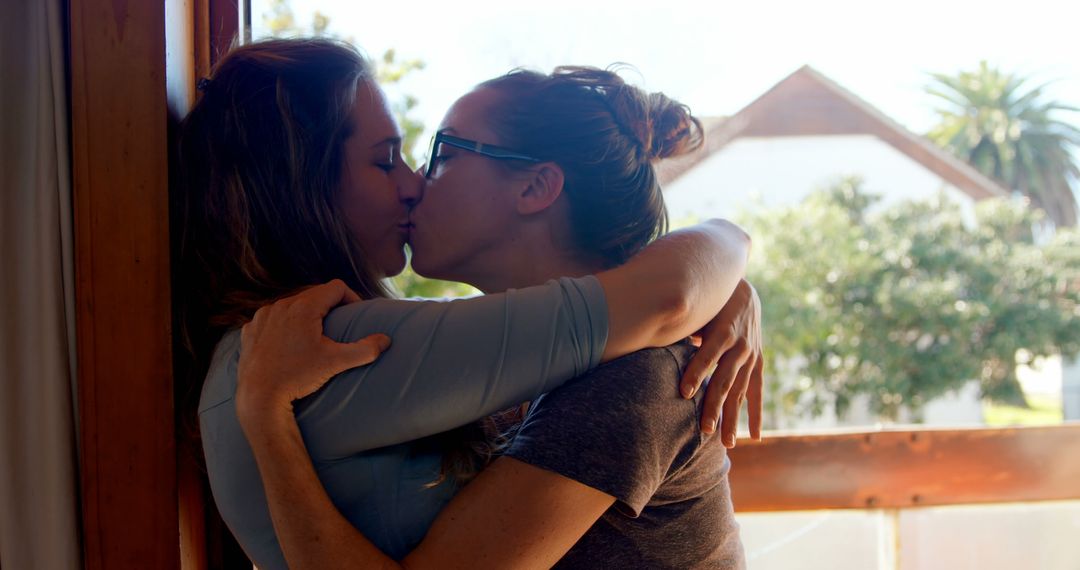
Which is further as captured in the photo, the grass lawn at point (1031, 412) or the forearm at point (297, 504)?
the grass lawn at point (1031, 412)

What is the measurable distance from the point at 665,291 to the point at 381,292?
1.68 feet

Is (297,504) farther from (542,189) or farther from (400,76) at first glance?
(400,76)

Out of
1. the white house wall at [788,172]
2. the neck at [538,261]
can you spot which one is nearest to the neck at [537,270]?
the neck at [538,261]

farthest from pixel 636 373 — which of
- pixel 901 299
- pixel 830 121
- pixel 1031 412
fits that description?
pixel 830 121

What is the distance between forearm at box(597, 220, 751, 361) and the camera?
1.16m

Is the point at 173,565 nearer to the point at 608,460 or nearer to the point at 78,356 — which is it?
the point at 78,356

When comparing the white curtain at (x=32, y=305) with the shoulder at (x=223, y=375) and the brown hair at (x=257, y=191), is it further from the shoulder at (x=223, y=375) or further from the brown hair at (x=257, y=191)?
the shoulder at (x=223, y=375)

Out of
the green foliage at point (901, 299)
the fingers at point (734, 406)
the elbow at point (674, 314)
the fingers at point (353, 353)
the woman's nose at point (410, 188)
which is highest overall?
the woman's nose at point (410, 188)

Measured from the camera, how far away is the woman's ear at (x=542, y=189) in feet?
4.93

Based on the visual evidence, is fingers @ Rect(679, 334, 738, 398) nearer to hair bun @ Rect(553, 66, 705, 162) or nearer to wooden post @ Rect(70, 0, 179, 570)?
hair bun @ Rect(553, 66, 705, 162)

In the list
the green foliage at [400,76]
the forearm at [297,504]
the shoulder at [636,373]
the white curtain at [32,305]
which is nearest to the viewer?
the forearm at [297,504]

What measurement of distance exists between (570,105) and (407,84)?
361 cm

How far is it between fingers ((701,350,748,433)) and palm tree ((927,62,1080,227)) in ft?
43.7

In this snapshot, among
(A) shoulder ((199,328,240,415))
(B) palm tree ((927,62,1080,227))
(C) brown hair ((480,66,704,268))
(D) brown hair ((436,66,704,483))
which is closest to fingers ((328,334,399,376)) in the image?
(A) shoulder ((199,328,240,415))
